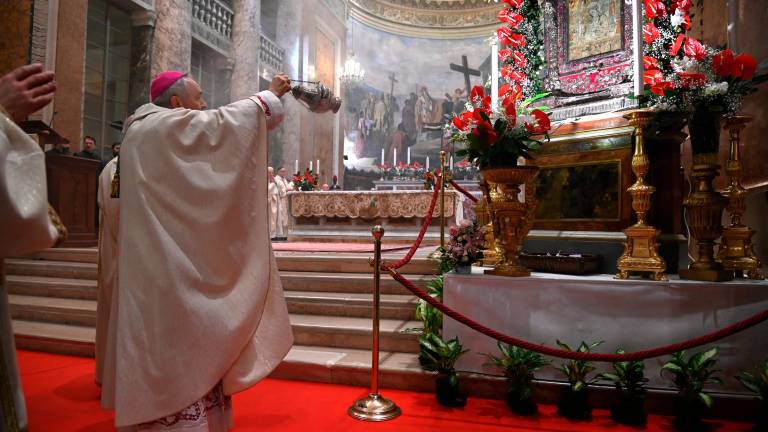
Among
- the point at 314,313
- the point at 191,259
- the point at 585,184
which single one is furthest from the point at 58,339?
the point at 585,184

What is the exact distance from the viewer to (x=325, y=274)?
17.6ft

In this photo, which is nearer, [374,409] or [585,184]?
[374,409]

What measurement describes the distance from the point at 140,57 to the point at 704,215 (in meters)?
10.5

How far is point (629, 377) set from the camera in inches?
114

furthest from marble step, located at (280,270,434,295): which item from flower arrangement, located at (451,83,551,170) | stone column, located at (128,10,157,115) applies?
stone column, located at (128,10,157,115)

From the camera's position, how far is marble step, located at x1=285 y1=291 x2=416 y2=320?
440 cm

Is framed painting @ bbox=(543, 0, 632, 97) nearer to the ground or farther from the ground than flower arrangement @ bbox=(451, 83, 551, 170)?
farther from the ground

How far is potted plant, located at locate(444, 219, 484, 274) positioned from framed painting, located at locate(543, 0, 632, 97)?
81.5 inches

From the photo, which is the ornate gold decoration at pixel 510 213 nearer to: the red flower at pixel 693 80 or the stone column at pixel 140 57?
the red flower at pixel 693 80

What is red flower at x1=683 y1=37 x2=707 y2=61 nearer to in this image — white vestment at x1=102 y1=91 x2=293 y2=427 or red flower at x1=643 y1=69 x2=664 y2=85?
red flower at x1=643 y1=69 x2=664 y2=85

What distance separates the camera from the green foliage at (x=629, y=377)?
287 centimetres

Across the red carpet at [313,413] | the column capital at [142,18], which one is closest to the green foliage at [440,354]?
the red carpet at [313,413]

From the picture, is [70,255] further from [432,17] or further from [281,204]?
[432,17]

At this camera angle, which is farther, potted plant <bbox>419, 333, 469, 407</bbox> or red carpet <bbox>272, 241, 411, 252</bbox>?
red carpet <bbox>272, 241, 411, 252</bbox>
